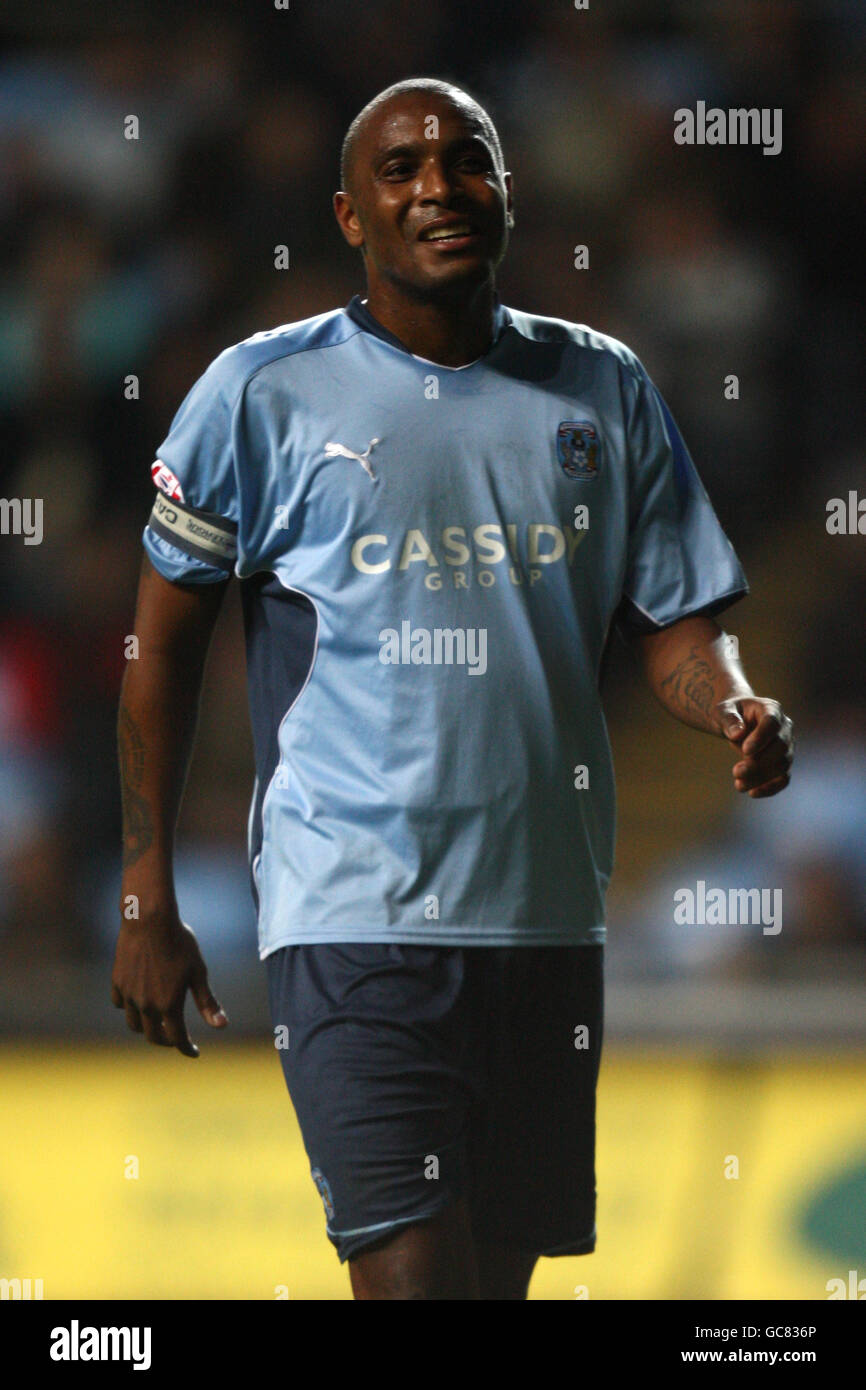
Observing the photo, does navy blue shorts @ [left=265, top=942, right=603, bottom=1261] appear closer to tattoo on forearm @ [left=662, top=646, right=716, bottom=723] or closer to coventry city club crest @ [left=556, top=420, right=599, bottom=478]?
tattoo on forearm @ [left=662, top=646, right=716, bottom=723]

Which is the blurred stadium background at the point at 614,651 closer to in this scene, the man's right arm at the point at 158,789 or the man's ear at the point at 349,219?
the man's right arm at the point at 158,789

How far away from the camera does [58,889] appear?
A: 489 centimetres

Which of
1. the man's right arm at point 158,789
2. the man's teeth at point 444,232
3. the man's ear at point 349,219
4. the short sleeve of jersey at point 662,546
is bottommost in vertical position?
the man's right arm at point 158,789

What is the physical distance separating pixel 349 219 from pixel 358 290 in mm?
2761

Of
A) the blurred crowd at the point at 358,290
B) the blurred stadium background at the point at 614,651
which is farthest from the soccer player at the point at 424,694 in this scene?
the blurred crowd at the point at 358,290

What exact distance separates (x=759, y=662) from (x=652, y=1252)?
231 centimetres

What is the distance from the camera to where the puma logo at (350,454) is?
2543 mm

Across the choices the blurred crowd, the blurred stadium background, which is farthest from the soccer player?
the blurred crowd

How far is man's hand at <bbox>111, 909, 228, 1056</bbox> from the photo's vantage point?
2582mm

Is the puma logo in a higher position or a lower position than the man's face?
lower

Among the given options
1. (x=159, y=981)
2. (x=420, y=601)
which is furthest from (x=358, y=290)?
(x=159, y=981)

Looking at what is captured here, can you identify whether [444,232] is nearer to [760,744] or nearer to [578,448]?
[578,448]

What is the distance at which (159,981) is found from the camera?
2594 mm

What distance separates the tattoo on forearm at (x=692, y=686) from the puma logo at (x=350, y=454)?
20.0 inches
